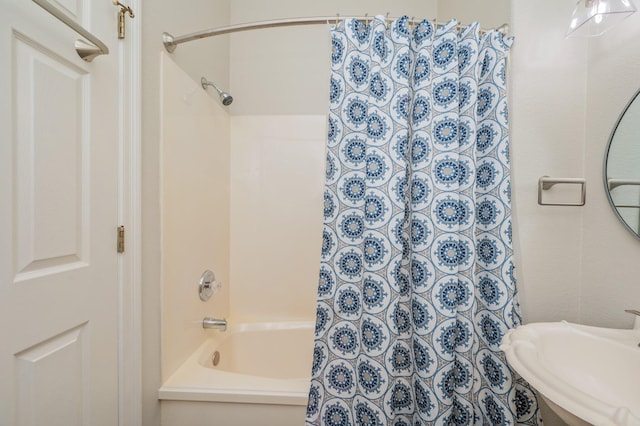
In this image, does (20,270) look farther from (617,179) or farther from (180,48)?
(617,179)

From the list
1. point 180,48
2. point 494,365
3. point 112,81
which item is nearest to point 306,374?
point 494,365

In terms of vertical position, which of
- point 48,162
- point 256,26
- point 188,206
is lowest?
point 188,206

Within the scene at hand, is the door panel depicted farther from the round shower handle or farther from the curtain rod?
the round shower handle

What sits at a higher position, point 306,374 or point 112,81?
point 112,81

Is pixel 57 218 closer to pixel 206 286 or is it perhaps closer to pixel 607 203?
pixel 206 286

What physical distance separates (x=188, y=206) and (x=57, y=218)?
0.65 meters

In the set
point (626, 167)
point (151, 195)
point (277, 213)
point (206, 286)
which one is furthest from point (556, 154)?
point (206, 286)

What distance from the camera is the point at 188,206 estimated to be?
138 cm

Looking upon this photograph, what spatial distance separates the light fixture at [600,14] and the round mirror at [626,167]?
0.81 ft

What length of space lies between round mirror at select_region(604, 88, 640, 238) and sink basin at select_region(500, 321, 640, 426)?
1.23 ft

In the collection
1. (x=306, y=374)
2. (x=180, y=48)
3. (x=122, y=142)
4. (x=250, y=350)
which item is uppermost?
(x=180, y=48)

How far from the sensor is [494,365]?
1063 mm

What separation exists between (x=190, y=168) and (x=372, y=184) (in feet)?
2.98

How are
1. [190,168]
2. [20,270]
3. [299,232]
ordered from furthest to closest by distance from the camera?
[299,232]
[190,168]
[20,270]
